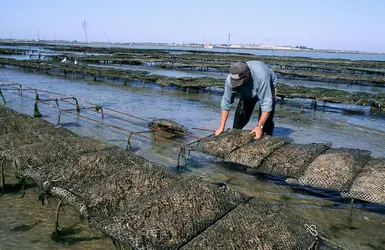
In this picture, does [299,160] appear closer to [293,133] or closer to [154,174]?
[154,174]

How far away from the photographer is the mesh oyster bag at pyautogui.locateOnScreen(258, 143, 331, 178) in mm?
5742

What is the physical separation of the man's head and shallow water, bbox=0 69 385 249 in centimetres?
243

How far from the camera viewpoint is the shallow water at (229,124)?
18.3 ft

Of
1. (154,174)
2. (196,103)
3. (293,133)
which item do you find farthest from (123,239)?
(196,103)

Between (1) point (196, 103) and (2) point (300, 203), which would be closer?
(2) point (300, 203)

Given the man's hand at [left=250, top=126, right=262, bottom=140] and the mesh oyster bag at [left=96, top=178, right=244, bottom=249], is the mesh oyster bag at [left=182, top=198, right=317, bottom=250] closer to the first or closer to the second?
the mesh oyster bag at [left=96, top=178, right=244, bottom=249]

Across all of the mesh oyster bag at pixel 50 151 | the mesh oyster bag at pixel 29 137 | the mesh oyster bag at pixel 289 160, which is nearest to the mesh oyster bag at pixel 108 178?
the mesh oyster bag at pixel 50 151

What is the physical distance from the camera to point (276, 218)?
3723mm

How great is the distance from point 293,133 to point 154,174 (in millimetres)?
8551

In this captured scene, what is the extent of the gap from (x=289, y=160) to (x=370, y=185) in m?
1.36

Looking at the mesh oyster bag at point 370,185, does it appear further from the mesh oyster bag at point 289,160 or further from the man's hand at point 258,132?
the man's hand at point 258,132

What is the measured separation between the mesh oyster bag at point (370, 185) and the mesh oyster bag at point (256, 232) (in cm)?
174

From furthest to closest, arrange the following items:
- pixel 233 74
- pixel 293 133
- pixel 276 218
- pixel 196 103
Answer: pixel 196 103, pixel 293 133, pixel 233 74, pixel 276 218

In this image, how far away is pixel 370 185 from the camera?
504cm
